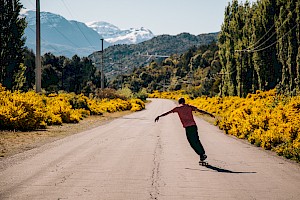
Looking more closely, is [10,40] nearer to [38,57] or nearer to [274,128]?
[38,57]

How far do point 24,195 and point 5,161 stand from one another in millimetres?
4586

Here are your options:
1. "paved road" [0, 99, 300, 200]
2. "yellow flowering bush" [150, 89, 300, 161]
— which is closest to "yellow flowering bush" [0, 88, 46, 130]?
"paved road" [0, 99, 300, 200]

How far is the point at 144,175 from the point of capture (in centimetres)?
961

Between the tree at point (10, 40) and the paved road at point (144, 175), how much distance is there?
2893 cm

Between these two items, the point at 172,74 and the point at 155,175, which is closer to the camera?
the point at 155,175

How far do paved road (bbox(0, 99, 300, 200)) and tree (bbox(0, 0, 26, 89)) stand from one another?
28927 mm

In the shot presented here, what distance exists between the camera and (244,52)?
5134cm

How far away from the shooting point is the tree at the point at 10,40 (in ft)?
136

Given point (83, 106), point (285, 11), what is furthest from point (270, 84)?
point (83, 106)

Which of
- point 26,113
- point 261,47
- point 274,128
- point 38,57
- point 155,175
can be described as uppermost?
point 261,47

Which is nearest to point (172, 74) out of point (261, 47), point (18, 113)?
point (261, 47)

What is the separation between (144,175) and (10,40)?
36.1 meters

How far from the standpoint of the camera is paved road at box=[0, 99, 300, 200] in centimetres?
777

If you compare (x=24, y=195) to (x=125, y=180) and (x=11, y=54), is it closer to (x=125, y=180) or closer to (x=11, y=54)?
(x=125, y=180)
